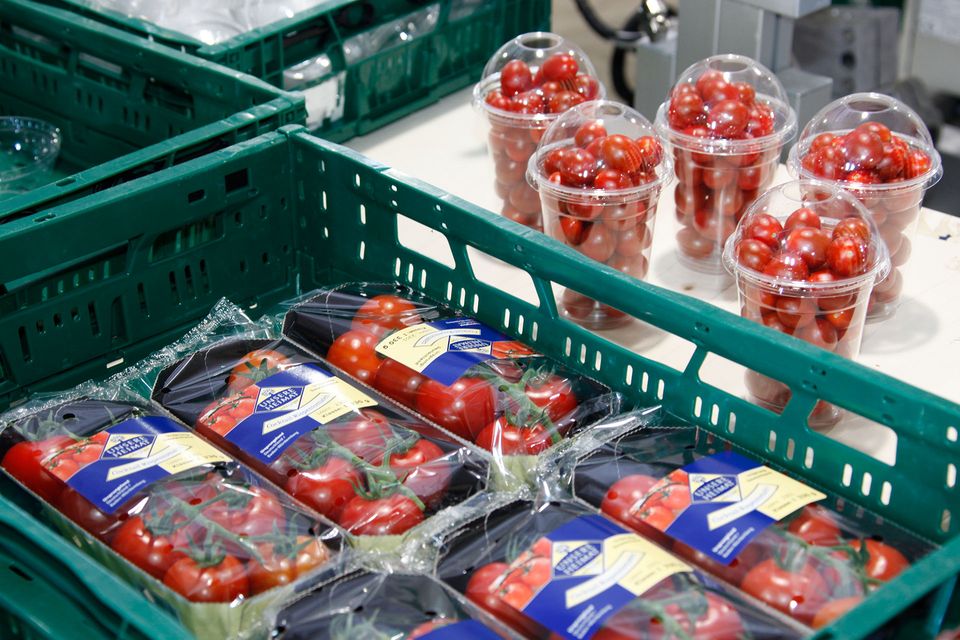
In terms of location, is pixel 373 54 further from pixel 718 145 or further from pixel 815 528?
pixel 815 528

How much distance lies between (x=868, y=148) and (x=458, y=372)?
0.71m

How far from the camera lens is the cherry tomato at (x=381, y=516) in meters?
1.23

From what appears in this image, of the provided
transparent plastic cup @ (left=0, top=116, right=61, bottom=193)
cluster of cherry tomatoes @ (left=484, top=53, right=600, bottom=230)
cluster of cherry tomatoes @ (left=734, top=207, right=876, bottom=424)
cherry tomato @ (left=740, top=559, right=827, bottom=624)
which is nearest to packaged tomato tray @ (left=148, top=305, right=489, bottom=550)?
cherry tomato @ (left=740, top=559, right=827, bottom=624)

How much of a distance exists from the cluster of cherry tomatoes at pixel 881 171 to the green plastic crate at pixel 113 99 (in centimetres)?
78

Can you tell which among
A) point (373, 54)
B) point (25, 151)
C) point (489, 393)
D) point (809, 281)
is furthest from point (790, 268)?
point (25, 151)

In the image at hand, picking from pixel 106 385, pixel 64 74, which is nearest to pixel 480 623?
pixel 106 385

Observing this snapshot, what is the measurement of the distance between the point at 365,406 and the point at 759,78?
91 cm

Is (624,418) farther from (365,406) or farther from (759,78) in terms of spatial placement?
(759,78)

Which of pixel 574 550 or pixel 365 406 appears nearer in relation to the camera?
pixel 574 550

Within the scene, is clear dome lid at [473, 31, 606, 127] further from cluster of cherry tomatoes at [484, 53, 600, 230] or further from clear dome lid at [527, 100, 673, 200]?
clear dome lid at [527, 100, 673, 200]

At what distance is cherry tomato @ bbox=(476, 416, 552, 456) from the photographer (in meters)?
1.34

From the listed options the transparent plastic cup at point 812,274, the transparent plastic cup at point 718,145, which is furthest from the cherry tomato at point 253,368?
the transparent plastic cup at point 718,145

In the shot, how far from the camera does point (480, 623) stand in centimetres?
110

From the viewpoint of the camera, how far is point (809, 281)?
1485 millimetres
